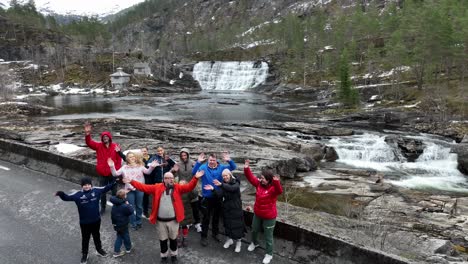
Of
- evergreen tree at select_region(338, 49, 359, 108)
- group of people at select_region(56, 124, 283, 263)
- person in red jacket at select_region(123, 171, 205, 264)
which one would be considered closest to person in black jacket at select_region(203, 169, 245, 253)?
group of people at select_region(56, 124, 283, 263)

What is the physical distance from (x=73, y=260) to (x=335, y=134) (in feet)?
102

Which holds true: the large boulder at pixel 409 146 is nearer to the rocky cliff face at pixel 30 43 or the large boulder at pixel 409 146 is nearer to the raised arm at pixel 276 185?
the raised arm at pixel 276 185

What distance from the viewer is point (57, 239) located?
9461 mm

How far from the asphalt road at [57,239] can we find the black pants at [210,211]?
34cm

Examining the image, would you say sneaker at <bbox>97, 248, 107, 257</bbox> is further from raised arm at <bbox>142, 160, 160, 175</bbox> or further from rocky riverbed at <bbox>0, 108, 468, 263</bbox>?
rocky riverbed at <bbox>0, 108, 468, 263</bbox>

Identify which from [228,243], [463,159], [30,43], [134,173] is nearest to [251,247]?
[228,243]

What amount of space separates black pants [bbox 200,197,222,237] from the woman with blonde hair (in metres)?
1.74

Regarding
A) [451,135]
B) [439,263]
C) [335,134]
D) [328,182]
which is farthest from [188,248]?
[451,135]

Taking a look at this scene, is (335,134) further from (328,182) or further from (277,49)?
(277,49)

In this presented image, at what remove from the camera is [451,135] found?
1444 inches

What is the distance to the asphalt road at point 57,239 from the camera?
848cm

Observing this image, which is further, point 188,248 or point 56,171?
point 56,171

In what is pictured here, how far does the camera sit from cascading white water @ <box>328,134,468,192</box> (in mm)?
24141

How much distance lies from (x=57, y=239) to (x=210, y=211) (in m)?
4.00
